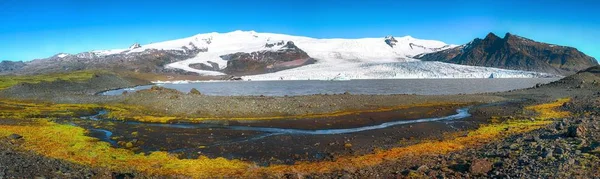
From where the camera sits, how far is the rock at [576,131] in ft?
47.2

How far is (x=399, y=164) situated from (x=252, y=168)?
501 cm

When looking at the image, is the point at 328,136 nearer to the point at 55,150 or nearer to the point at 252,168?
the point at 252,168

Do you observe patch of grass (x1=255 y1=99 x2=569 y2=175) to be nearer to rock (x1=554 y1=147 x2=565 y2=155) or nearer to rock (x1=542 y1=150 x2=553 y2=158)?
rock (x1=542 y1=150 x2=553 y2=158)

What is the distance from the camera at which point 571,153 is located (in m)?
12.1

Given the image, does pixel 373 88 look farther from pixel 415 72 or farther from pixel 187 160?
pixel 187 160

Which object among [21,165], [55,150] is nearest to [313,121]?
[55,150]

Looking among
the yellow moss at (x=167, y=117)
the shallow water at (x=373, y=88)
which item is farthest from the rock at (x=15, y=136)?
the shallow water at (x=373, y=88)

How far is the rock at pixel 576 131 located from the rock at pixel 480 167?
188 inches

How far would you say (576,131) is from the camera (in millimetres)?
14453

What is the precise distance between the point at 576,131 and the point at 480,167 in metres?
5.49

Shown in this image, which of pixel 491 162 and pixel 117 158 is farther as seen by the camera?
pixel 117 158

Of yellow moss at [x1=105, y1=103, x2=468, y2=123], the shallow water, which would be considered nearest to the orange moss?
yellow moss at [x1=105, y1=103, x2=468, y2=123]

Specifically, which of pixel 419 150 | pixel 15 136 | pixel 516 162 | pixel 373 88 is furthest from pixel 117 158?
pixel 373 88

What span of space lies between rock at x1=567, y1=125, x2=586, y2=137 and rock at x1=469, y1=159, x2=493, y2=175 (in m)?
4.77
